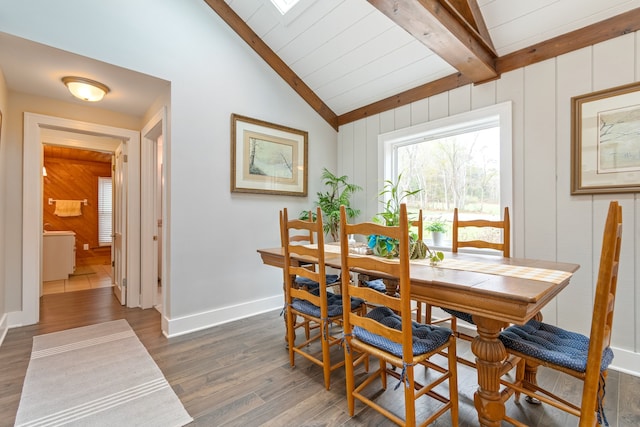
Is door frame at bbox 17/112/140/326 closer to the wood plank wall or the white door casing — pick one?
the white door casing

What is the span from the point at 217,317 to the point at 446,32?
3.13 meters

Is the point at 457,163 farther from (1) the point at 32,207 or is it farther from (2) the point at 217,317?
(1) the point at 32,207

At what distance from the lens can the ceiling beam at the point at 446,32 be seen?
1866 mm

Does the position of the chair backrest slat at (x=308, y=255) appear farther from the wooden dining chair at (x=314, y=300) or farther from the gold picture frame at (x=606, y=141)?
the gold picture frame at (x=606, y=141)

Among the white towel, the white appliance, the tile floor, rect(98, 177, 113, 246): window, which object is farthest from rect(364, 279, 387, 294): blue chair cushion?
the white towel

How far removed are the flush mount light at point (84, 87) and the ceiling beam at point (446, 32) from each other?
253 centimetres

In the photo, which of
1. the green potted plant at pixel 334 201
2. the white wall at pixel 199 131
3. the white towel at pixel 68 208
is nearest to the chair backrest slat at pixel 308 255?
the white wall at pixel 199 131

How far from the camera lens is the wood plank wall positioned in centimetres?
639

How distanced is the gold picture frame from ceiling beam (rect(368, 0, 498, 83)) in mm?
761

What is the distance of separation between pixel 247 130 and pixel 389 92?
1.69m

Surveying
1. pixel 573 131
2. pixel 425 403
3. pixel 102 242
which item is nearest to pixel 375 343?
pixel 425 403

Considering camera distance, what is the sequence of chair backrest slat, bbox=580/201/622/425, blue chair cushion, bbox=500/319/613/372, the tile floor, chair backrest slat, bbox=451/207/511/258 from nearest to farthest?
1. chair backrest slat, bbox=580/201/622/425
2. blue chair cushion, bbox=500/319/613/372
3. chair backrest slat, bbox=451/207/511/258
4. the tile floor

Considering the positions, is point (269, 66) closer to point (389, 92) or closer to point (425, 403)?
point (389, 92)

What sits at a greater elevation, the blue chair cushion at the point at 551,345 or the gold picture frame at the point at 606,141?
the gold picture frame at the point at 606,141
